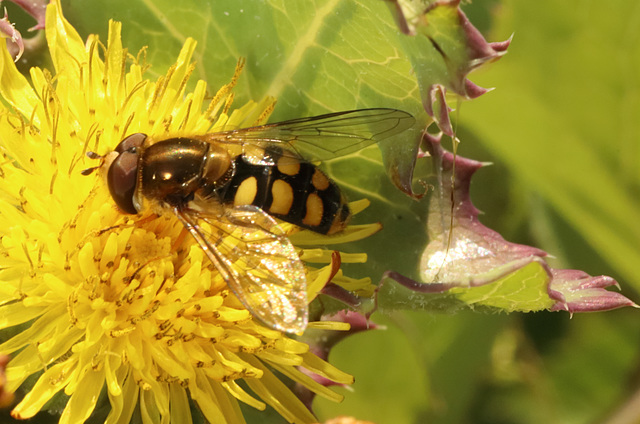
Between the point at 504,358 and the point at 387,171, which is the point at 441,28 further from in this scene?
the point at 504,358

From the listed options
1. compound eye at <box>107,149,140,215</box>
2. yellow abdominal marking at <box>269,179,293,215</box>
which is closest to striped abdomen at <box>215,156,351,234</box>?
yellow abdominal marking at <box>269,179,293,215</box>

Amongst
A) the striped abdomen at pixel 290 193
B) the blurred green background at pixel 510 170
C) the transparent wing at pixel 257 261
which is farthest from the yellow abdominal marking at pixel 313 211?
the blurred green background at pixel 510 170

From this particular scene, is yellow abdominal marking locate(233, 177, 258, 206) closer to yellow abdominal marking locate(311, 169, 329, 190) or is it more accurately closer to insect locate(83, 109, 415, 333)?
insect locate(83, 109, 415, 333)

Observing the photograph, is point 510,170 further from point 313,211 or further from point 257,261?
point 257,261

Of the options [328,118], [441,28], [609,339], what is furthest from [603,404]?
[441,28]

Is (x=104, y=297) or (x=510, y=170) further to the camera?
(x=510, y=170)

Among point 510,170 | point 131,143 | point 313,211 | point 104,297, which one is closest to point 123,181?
point 131,143
